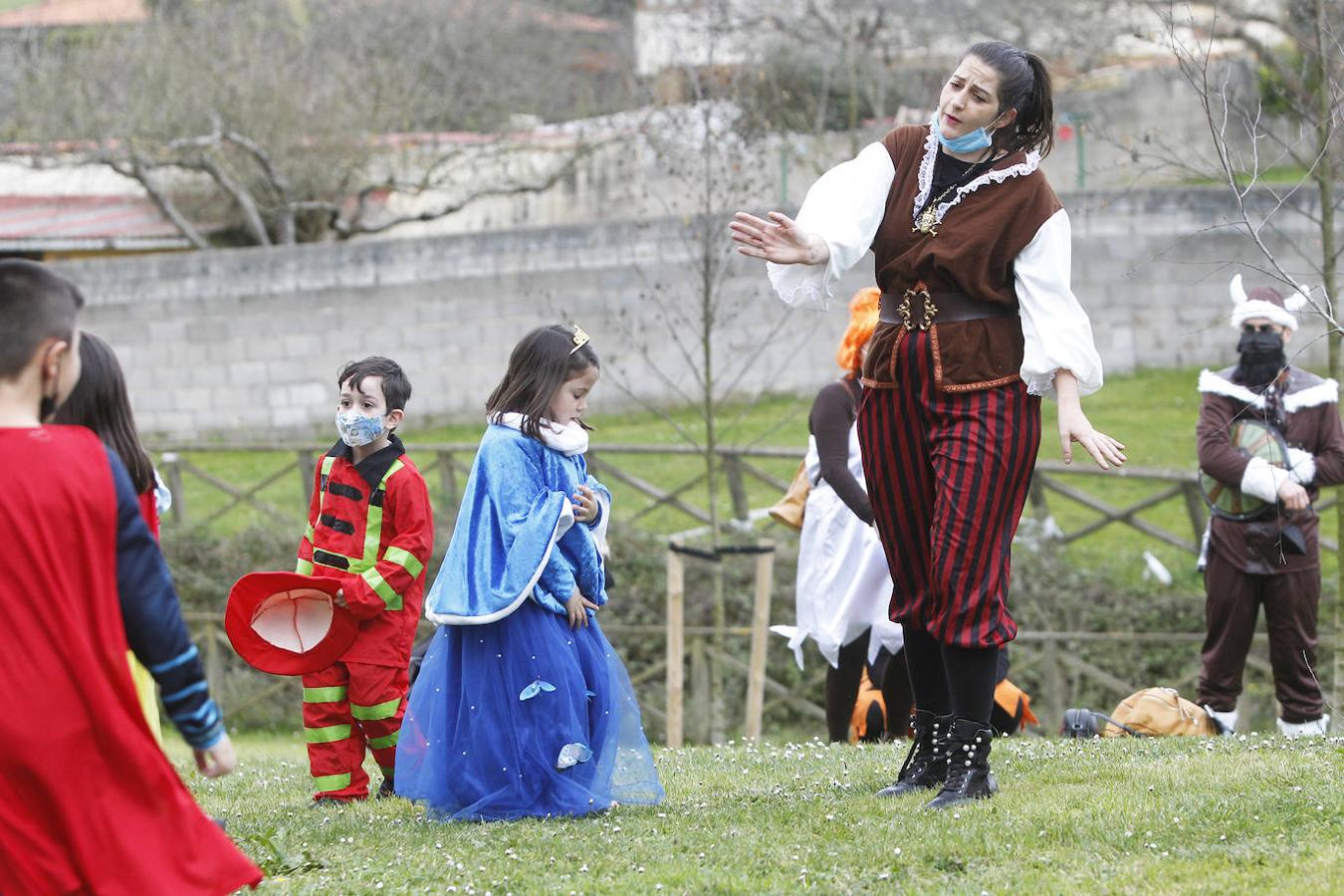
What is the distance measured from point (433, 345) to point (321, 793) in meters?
13.2

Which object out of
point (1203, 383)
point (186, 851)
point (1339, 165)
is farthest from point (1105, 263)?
point (186, 851)

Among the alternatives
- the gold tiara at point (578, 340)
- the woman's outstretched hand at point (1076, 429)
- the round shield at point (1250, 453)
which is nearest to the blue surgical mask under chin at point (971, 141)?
the woman's outstretched hand at point (1076, 429)

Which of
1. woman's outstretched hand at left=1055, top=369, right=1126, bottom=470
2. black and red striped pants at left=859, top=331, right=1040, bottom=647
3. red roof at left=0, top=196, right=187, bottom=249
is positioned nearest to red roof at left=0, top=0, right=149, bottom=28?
red roof at left=0, top=196, right=187, bottom=249

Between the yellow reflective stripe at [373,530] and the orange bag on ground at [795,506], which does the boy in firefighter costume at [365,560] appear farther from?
the orange bag on ground at [795,506]

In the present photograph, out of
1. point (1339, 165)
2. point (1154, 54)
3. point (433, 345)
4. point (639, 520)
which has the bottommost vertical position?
point (639, 520)

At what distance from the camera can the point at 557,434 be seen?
18.5 feet

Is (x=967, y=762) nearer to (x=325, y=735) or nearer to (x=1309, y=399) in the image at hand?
(x=325, y=735)

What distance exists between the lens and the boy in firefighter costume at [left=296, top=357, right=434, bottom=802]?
21.2 ft

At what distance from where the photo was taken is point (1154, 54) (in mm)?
25516

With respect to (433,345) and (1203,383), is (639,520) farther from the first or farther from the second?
(1203,383)

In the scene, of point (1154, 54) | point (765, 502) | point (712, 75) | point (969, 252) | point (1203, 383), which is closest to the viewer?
point (969, 252)

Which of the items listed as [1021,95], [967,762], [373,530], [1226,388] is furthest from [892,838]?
[1226,388]

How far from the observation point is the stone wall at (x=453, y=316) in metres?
19.0

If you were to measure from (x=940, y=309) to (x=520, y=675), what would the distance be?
185cm
